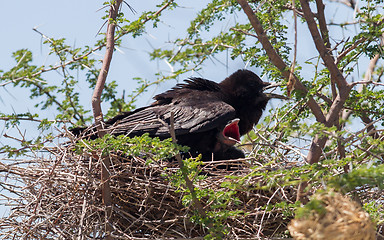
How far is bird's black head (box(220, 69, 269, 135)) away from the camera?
313 inches

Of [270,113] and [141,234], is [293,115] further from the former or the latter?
[141,234]

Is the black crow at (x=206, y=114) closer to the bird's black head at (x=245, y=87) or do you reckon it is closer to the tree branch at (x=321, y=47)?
the bird's black head at (x=245, y=87)

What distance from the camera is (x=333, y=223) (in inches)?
160

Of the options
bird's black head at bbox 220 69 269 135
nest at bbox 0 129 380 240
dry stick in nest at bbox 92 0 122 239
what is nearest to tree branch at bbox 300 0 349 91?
nest at bbox 0 129 380 240

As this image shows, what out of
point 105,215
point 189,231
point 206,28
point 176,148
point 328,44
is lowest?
point 189,231

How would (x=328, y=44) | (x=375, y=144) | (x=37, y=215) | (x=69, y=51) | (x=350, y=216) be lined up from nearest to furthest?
(x=350, y=216)
(x=375, y=144)
(x=37, y=215)
(x=328, y=44)
(x=69, y=51)

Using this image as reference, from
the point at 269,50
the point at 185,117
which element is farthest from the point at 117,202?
the point at 269,50

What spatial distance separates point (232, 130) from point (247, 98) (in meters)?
0.89

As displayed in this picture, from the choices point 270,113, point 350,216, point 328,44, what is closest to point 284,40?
point 328,44

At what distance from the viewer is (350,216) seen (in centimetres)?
405

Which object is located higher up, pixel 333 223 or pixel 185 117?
pixel 185 117

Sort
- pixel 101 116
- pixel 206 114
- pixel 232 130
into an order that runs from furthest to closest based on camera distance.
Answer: pixel 232 130 → pixel 206 114 → pixel 101 116

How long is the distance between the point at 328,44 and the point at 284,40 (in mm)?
711

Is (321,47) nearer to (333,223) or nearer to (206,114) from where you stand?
(206,114)
